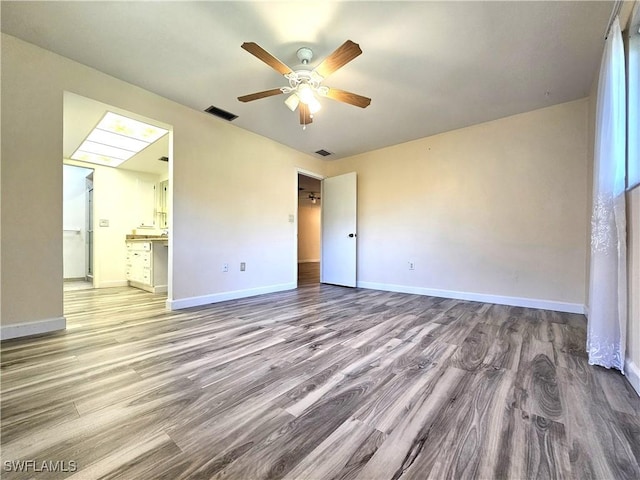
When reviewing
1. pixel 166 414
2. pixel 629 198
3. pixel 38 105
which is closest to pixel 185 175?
pixel 38 105

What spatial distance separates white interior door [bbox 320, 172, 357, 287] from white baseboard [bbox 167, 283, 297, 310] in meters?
1.01

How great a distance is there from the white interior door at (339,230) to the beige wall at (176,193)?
0.65 m

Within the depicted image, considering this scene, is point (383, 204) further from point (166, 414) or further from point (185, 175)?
point (166, 414)

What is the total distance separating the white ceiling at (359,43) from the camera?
1845 millimetres

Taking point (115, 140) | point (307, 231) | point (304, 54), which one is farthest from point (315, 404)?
point (307, 231)

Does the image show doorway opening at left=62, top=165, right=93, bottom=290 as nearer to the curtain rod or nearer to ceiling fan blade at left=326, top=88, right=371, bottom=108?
ceiling fan blade at left=326, top=88, right=371, bottom=108

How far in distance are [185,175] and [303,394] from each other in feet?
9.65

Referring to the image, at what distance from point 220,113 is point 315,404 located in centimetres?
351

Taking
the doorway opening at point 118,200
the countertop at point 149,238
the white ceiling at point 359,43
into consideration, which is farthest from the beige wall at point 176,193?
the countertop at point 149,238

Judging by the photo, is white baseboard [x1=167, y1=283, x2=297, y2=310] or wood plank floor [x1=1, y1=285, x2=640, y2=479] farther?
white baseboard [x1=167, y1=283, x2=297, y2=310]

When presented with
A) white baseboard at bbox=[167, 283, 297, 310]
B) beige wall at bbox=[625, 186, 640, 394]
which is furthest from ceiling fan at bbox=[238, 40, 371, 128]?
white baseboard at bbox=[167, 283, 297, 310]

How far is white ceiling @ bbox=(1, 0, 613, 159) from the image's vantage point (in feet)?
6.05

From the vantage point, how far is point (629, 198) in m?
1.66

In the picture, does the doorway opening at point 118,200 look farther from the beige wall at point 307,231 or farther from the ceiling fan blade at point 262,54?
the beige wall at point 307,231
